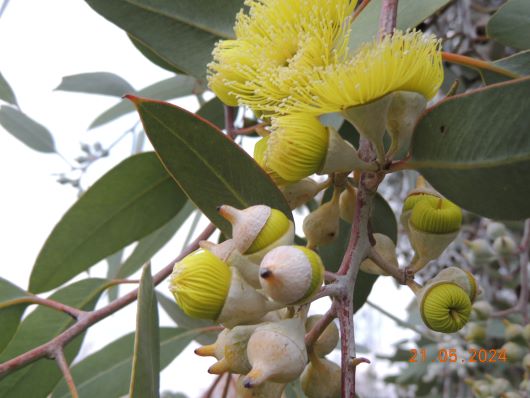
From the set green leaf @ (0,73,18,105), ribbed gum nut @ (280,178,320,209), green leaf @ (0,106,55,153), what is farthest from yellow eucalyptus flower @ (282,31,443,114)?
green leaf @ (0,106,55,153)

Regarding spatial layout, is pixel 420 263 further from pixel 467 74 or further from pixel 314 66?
pixel 467 74

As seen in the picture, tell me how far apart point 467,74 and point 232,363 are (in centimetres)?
131

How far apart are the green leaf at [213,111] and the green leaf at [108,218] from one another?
0.20 m

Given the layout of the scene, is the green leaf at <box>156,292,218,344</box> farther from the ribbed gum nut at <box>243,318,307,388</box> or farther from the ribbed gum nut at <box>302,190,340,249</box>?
the ribbed gum nut at <box>243,318,307,388</box>

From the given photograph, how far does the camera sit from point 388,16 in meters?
0.79

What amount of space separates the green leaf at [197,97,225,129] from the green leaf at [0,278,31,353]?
50cm

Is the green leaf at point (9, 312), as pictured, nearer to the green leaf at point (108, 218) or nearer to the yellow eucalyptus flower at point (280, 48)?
the green leaf at point (108, 218)

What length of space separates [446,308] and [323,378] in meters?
0.16

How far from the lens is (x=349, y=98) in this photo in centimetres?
65

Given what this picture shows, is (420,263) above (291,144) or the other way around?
the other way around

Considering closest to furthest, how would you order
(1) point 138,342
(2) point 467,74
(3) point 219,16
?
(1) point 138,342 → (3) point 219,16 → (2) point 467,74

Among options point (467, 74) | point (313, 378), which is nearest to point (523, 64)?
point (313, 378)

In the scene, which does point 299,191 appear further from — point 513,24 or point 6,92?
point 6,92

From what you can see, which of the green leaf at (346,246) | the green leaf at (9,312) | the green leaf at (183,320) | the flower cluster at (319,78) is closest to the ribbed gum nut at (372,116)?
the flower cluster at (319,78)
